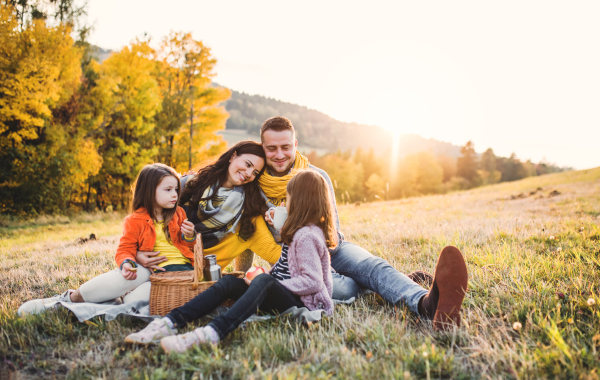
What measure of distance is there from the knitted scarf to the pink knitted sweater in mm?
1060

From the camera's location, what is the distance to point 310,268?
8.21ft

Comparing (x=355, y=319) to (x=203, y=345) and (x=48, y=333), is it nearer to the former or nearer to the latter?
(x=203, y=345)

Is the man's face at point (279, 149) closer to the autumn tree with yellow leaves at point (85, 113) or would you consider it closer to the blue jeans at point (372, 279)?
the blue jeans at point (372, 279)

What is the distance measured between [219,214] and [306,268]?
132 cm

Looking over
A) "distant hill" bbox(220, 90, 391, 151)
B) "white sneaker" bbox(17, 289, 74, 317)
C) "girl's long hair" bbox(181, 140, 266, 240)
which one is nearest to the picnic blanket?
"white sneaker" bbox(17, 289, 74, 317)

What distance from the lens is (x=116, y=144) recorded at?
18.1m

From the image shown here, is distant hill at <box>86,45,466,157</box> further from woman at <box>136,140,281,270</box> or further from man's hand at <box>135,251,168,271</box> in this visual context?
man's hand at <box>135,251,168,271</box>

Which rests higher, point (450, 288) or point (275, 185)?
point (275, 185)

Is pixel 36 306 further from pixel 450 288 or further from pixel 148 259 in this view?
pixel 450 288

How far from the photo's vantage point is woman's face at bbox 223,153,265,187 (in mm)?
3449

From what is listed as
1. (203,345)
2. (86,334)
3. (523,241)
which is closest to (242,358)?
(203,345)

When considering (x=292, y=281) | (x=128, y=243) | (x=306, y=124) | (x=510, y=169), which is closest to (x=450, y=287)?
(x=292, y=281)

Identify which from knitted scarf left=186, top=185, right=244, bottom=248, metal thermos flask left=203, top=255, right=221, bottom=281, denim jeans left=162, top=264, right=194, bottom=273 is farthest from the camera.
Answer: knitted scarf left=186, top=185, right=244, bottom=248

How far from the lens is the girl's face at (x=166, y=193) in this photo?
3.22 metres
